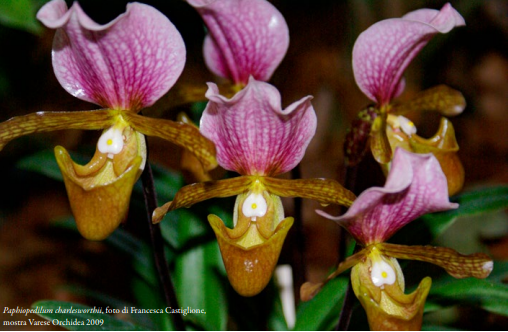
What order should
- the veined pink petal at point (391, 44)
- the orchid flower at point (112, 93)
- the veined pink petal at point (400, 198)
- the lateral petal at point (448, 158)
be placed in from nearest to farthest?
the veined pink petal at point (400, 198)
the orchid flower at point (112, 93)
the veined pink petal at point (391, 44)
the lateral petal at point (448, 158)

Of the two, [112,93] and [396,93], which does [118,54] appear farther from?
[396,93]

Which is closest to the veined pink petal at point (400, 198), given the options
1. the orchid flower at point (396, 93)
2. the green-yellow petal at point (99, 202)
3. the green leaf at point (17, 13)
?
the orchid flower at point (396, 93)

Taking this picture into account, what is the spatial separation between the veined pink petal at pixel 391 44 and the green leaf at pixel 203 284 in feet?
2.06

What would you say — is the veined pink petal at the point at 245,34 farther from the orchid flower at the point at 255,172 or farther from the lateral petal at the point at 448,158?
the lateral petal at the point at 448,158

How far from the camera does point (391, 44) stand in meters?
1.04

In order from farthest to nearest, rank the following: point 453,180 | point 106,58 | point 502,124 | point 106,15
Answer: point 502,124
point 106,15
point 453,180
point 106,58

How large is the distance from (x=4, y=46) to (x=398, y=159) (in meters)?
2.50

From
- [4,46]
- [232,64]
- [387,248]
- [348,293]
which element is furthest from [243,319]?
[4,46]

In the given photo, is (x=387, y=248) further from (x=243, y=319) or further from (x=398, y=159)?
(x=243, y=319)

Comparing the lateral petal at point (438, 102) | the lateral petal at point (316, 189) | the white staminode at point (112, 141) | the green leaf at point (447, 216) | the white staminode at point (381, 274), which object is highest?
the white staminode at point (112, 141)

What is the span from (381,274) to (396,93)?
473mm

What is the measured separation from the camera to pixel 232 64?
1251 millimetres

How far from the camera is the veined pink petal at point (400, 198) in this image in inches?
31.4

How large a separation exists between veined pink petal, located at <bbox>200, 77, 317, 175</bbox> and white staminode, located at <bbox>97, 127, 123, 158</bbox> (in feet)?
0.68
